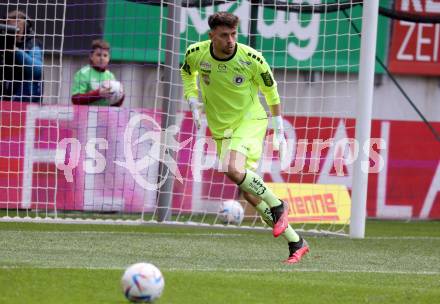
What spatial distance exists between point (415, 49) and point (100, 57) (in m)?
5.11

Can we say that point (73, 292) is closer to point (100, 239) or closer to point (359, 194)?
point (100, 239)

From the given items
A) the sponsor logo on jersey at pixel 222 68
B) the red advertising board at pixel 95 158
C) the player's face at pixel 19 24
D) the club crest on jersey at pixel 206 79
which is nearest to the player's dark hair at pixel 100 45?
the red advertising board at pixel 95 158

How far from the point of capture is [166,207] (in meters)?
12.6

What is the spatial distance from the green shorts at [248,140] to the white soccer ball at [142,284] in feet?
10.8

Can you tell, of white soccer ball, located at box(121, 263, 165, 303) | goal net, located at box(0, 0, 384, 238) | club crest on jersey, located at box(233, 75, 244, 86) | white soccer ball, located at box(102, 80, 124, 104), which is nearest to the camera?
white soccer ball, located at box(121, 263, 165, 303)

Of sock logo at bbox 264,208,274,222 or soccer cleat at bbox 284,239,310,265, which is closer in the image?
soccer cleat at bbox 284,239,310,265

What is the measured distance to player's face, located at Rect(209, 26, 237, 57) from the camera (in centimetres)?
920

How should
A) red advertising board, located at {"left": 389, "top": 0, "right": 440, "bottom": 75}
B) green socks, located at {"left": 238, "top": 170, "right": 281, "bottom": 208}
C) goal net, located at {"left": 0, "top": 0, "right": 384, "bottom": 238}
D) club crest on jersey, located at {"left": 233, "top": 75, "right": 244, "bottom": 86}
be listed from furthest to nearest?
1. red advertising board, located at {"left": 389, "top": 0, "right": 440, "bottom": 75}
2. goal net, located at {"left": 0, "top": 0, "right": 384, "bottom": 238}
3. club crest on jersey, located at {"left": 233, "top": 75, "right": 244, "bottom": 86}
4. green socks, located at {"left": 238, "top": 170, "right": 281, "bottom": 208}

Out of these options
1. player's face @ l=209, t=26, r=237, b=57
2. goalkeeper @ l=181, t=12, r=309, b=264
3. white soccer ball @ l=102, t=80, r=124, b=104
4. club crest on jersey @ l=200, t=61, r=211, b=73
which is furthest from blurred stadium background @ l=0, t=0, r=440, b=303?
player's face @ l=209, t=26, r=237, b=57

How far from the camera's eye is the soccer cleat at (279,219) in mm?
9047

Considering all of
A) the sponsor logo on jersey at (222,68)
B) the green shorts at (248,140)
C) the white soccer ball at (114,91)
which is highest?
the sponsor logo on jersey at (222,68)

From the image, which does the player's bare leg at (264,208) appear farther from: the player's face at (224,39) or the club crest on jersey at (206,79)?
the player's face at (224,39)

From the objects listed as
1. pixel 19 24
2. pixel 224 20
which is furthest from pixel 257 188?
pixel 19 24

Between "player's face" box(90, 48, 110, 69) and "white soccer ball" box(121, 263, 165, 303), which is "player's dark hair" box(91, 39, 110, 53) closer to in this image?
"player's face" box(90, 48, 110, 69)
